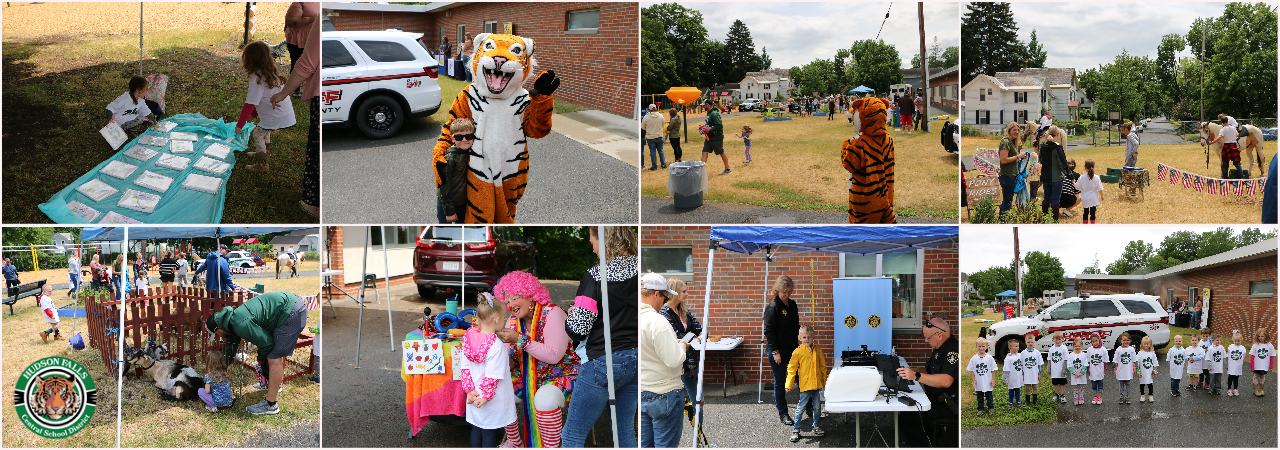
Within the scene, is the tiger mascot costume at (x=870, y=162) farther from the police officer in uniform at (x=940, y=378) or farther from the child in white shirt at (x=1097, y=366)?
the child in white shirt at (x=1097, y=366)

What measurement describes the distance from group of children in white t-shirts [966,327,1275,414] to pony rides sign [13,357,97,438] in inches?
242

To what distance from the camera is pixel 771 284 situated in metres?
6.21

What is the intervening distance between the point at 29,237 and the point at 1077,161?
7435 mm

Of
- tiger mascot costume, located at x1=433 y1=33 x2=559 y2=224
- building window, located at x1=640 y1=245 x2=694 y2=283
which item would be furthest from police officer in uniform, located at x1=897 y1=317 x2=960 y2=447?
tiger mascot costume, located at x1=433 y1=33 x2=559 y2=224

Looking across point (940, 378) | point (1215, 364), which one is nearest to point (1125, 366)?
point (1215, 364)

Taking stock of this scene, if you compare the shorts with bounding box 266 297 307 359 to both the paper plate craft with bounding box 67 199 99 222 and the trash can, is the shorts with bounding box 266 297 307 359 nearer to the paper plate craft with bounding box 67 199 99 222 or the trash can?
the paper plate craft with bounding box 67 199 99 222

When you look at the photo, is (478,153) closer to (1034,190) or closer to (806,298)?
(806,298)

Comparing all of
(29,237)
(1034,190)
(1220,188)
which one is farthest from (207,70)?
(1220,188)

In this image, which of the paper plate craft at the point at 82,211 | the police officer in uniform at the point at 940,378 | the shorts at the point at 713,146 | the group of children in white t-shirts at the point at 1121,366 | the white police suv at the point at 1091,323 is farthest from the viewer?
the shorts at the point at 713,146

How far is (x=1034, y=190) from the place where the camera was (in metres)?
5.36

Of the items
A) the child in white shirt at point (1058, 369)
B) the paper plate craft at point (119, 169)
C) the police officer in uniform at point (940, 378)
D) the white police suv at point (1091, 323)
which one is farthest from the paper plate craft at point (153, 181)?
the child in white shirt at point (1058, 369)

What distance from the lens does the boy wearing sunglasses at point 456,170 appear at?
370 centimetres

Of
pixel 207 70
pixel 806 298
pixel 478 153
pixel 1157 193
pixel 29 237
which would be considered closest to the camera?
pixel 478 153

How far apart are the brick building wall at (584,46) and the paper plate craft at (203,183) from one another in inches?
116
